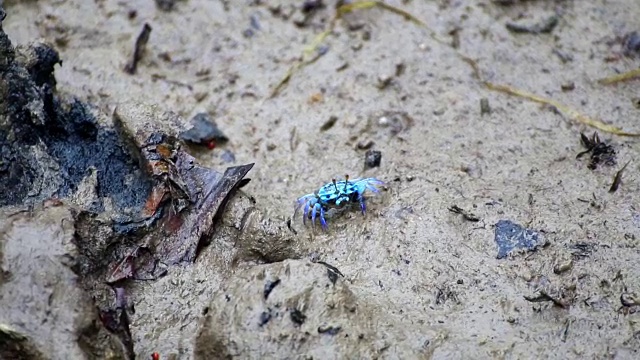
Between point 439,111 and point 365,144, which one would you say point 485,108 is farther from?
point 365,144

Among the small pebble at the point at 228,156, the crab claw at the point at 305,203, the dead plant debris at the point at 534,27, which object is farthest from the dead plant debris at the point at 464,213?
the dead plant debris at the point at 534,27

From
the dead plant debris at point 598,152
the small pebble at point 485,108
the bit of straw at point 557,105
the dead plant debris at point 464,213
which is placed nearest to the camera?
the dead plant debris at point 464,213

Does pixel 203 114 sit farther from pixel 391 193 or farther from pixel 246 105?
pixel 391 193

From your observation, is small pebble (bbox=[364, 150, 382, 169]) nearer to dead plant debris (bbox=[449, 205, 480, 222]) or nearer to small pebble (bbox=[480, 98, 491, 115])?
dead plant debris (bbox=[449, 205, 480, 222])

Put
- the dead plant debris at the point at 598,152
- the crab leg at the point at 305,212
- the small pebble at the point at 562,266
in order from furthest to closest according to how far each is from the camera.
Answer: the dead plant debris at the point at 598,152 < the crab leg at the point at 305,212 < the small pebble at the point at 562,266

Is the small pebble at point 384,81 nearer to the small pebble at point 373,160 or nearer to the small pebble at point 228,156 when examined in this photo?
the small pebble at point 373,160

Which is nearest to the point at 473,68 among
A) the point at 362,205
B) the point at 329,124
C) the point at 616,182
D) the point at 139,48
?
the point at 329,124

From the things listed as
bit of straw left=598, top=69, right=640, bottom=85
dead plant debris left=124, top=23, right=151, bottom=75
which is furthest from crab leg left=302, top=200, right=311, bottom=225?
bit of straw left=598, top=69, right=640, bottom=85
